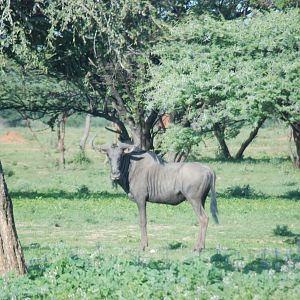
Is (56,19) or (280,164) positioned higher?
(56,19)

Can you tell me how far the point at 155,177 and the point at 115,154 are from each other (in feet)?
2.80

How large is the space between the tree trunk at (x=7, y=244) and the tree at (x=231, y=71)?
12.4 metres

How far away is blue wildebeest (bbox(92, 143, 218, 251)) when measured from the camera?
1555 centimetres

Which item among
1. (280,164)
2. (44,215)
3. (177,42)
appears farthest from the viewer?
(280,164)

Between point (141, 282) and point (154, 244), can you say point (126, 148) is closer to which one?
point (154, 244)

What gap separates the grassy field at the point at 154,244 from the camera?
9164 mm

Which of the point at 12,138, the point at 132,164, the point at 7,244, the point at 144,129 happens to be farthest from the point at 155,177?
the point at 12,138

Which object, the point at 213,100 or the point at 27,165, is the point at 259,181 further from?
the point at 27,165

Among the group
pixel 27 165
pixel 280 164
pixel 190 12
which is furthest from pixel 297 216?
pixel 27 165

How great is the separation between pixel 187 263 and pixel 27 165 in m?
36.8

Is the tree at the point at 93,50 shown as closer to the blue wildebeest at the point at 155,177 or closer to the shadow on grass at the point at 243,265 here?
the blue wildebeest at the point at 155,177

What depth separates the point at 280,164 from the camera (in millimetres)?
43969

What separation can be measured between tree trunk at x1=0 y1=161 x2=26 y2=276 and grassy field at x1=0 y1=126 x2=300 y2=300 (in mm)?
156

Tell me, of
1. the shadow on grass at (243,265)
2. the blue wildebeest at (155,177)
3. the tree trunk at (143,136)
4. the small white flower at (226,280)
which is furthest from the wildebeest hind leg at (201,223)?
the tree trunk at (143,136)
